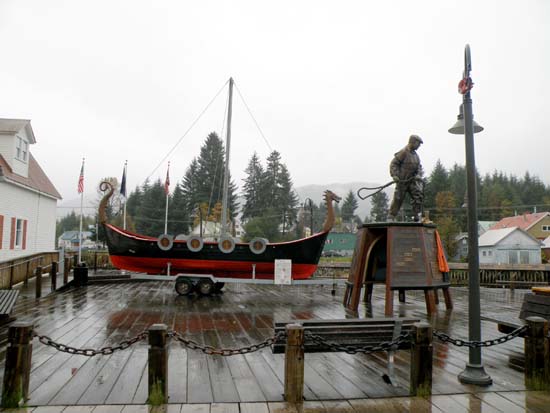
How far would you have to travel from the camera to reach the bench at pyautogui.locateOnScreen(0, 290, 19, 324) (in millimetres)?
6695

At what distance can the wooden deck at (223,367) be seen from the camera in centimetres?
410

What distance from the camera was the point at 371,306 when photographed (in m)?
10.4

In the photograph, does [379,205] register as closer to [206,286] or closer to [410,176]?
[206,286]

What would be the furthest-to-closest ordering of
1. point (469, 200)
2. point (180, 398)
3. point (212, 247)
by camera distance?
point (212, 247) < point (469, 200) < point (180, 398)

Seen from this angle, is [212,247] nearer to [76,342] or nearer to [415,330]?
[76,342]

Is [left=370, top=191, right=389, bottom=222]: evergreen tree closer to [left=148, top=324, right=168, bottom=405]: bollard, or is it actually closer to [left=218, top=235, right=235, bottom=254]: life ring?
[left=218, top=235, right=235, bottom=254]: life ring

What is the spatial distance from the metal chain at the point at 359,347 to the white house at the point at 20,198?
15.5 meters

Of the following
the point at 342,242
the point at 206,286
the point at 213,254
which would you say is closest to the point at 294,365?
the point at 206,286

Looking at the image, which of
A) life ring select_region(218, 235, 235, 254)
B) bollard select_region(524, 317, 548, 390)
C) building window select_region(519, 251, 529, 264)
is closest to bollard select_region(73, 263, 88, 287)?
life ring select_region(218, 235, 235, 254)

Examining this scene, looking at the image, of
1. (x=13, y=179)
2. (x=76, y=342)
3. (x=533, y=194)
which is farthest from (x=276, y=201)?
(x=533, y=194)

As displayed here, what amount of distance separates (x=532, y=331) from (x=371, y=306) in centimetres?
605

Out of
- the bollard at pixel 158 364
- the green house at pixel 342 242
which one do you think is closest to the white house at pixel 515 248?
the green house at pixel 342 242

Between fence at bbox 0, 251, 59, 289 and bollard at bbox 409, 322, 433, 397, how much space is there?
11646 mm

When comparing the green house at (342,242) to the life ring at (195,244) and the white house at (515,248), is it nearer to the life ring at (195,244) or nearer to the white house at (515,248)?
the white house at (515,248)
